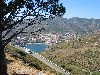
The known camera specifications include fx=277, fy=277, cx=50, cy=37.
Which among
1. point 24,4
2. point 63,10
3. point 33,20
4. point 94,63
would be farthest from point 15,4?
point 94,63

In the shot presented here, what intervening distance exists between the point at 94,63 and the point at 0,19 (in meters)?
130

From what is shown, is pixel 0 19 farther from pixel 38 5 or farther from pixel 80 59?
pixel 80 59

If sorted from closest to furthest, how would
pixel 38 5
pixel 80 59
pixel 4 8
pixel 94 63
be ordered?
pixel 4 8 → pixel 38 5 → pixel 94 63 → pixel 80 59

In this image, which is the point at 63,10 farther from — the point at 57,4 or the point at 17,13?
the point at 17,13

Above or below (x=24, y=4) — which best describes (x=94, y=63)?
below

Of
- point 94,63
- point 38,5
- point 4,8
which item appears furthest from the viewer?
point 94,63

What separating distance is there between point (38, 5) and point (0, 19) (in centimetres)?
220

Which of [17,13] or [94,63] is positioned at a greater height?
[17,13]

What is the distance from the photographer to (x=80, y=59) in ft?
505

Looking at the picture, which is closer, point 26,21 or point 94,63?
point 26,21

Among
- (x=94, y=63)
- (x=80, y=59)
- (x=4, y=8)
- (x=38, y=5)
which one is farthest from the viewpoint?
(x=80, y=59)

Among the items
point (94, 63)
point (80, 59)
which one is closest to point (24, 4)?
point (94, 63)

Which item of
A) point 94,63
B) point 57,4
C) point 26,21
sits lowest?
point 94,63

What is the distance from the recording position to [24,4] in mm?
14883
